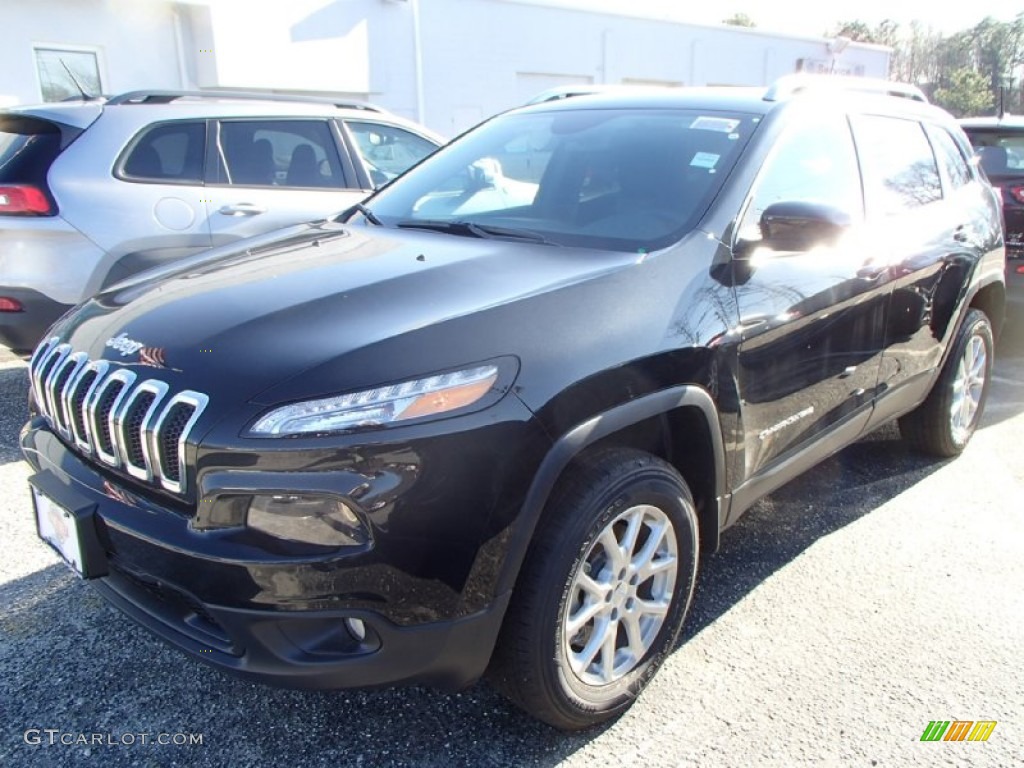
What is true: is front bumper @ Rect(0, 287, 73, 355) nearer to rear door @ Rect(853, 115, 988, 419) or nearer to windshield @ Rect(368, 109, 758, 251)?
windshield @ Rect(368, 109, 758, 251)

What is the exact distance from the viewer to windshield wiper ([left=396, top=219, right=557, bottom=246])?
8.78 feet

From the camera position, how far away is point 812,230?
8.36ft

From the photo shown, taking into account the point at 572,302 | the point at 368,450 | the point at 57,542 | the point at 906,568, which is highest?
the point at 572,302

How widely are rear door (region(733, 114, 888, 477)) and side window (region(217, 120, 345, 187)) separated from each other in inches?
132

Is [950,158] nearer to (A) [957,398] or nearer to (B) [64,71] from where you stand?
(A) [957,398]

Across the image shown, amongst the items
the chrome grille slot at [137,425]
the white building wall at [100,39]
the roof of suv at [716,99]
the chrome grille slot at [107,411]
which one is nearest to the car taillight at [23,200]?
the roof of suv at [716,99]

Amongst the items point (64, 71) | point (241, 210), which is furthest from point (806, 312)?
point (64, 71)

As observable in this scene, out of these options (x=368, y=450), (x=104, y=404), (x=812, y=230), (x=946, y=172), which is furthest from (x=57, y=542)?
(x=946, y=172)

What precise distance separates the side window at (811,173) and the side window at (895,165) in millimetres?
115

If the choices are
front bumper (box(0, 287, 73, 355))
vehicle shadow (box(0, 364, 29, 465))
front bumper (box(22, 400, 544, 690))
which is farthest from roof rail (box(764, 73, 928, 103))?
vehicle shadow (box(0, 364, 29, 465))

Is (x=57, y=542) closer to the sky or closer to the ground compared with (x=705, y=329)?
closer to the ground

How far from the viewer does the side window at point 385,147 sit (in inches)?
222

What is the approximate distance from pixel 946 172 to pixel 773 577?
2.26 meters

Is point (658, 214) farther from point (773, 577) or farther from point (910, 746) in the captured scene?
point (910, 746)
